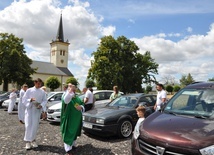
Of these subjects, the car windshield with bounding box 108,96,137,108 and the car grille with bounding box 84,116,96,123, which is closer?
the car grille with bounding box 84,116,96,123

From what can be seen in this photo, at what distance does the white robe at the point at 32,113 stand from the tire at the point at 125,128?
2.53 meters

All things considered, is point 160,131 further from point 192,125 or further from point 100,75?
point 100,75

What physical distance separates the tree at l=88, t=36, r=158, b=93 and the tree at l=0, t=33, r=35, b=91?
41.9 ft

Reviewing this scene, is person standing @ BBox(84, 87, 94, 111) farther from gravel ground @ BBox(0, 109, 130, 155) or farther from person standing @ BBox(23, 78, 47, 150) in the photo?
person standing @ BBox(23, 78, 47, 150)

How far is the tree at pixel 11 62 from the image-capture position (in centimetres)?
4438

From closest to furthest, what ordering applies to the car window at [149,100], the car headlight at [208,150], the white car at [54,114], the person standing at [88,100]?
the car headlight at [208,150] < the car window at [149,100] < the person standing at [88,100] < the white car at [54,114]

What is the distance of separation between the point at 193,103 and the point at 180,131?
1404mm

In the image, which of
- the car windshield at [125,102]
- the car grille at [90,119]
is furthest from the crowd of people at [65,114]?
the car windshield at [125,102]

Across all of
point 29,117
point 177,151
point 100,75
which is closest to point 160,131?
point 177,151

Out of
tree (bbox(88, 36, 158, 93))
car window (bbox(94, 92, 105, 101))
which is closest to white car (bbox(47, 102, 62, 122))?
car window (bbox(94, 92, 105, 101))

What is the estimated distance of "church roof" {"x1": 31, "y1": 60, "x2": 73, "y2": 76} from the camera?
3691 inches

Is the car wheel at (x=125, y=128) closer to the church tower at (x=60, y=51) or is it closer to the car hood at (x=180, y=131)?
the car hood at (x=180, y=131)

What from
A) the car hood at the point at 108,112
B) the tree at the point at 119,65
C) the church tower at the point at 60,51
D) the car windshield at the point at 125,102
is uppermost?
the church tower at the point at 60,51

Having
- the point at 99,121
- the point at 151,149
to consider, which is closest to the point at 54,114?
the point at 99,121
